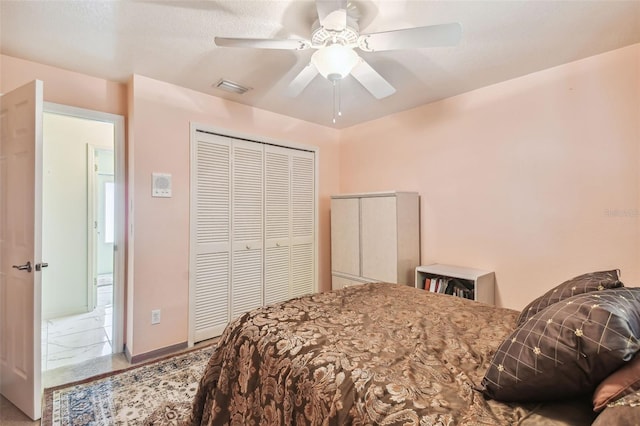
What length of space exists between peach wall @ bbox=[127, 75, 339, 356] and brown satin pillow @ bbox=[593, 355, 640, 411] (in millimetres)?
2815

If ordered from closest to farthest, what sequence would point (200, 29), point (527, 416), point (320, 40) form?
point (527, 416) < point (320, 40) < point (200, 29)

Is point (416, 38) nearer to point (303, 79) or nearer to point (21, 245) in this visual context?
point (303, 79)

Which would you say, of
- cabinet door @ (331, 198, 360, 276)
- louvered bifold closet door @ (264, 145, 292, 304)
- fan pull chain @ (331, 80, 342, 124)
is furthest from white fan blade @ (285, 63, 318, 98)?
cabinet door @ (331, 198, 360, 276)

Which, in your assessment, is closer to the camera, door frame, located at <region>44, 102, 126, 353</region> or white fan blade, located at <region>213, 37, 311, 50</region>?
white fan blade, located at <region>213, 37, 311, 50</region>

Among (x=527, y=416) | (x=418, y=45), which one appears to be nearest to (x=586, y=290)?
(x=527, y=416)

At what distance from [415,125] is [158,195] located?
2657 mm

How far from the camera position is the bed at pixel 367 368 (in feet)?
2.72

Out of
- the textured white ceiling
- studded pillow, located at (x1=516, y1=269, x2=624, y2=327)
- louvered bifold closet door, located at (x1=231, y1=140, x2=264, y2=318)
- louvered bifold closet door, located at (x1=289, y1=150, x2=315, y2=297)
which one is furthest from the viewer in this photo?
louvered bifold closet door, located at (x1=289, y1=150, x2=315, y2=297)

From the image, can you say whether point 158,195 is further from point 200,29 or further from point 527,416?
point 527,416

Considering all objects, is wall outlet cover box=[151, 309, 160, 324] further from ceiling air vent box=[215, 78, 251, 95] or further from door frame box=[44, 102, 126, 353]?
ceiling air vent box=[215, 78, 251, 95]

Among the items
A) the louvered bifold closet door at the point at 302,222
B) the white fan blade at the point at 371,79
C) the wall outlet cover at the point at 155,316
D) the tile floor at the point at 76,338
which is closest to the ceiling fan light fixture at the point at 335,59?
the white fan blade at the point at 371,79

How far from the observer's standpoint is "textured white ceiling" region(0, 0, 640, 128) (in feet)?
5.45

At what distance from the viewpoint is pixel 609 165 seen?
2100mm

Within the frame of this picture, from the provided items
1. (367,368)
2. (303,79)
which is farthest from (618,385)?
(303,79)
